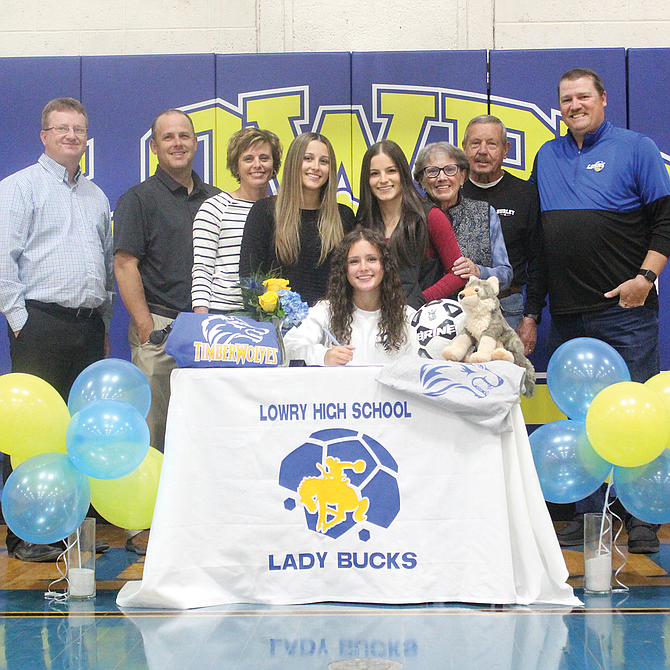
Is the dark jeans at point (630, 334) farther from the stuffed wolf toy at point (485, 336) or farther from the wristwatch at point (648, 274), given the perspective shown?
the stuffed wolf toy at point (485, 336)

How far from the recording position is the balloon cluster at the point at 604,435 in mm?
2434

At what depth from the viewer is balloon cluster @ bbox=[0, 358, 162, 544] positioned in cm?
246

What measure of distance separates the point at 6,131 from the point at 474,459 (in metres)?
3.07

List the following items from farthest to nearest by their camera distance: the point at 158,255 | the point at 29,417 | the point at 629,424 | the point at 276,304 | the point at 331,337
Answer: the point at 158,255
the point at 331,337
the point at 276,304
the point at 29,417
the point at 629,424

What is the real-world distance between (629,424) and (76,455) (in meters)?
1.66

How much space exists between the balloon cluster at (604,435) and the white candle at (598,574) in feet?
0.61

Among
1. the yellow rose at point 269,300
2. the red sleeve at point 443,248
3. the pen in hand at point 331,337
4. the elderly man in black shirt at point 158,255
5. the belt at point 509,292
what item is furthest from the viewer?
the belt at point 509,292

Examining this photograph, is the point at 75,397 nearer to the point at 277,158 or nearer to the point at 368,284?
the point at 368,284

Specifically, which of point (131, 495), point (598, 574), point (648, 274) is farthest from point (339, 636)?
point (648, 274)

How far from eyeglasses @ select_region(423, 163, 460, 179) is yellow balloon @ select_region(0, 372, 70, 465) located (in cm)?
174

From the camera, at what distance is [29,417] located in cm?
254

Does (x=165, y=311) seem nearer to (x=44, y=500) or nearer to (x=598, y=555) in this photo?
(x=44, y=500)

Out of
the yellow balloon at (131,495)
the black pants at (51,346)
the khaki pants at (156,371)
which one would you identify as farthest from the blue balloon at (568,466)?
the black pants at (51,346)

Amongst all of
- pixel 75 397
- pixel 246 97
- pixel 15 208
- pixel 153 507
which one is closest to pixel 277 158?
pixel 246 97
